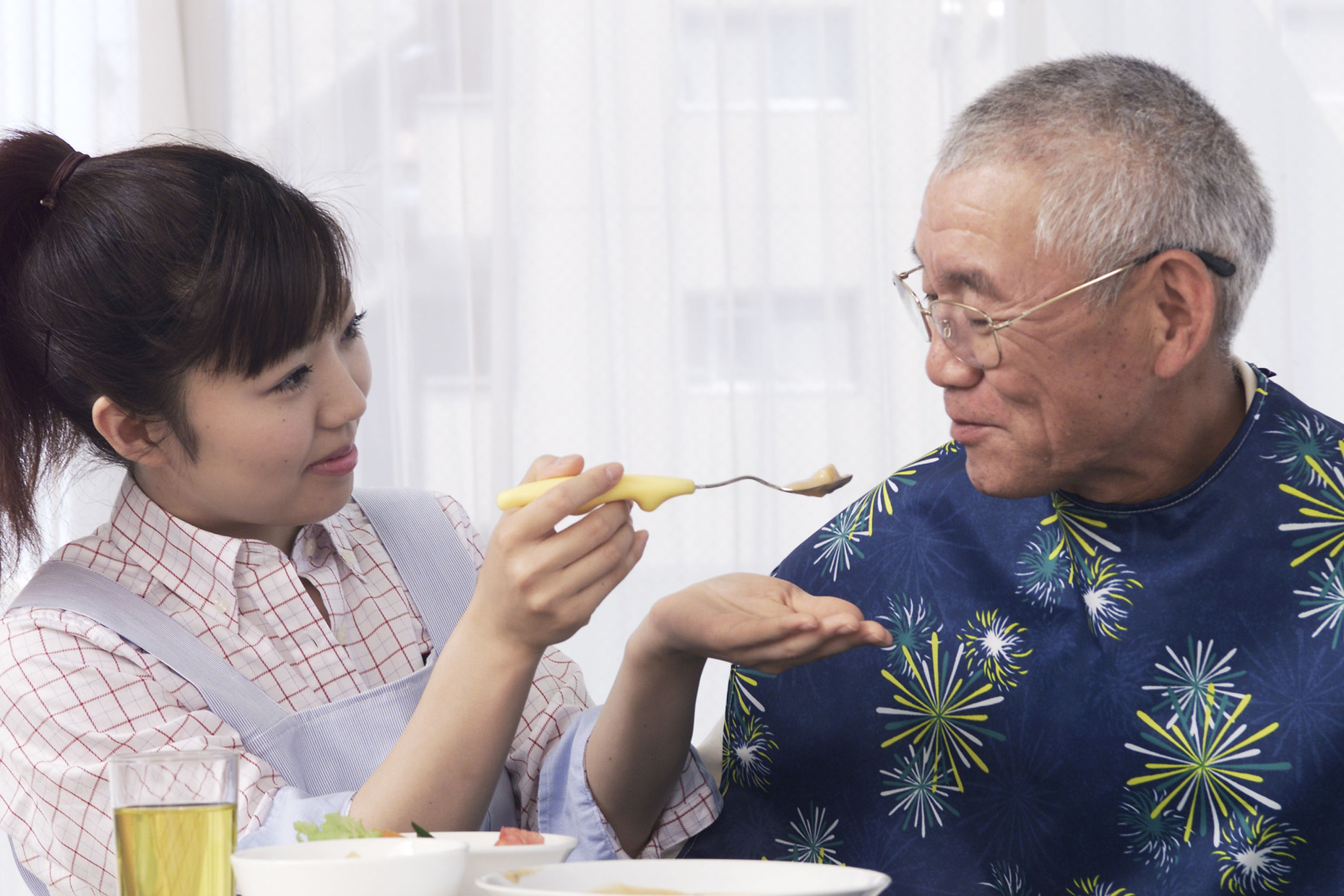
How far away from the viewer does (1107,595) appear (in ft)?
3.99

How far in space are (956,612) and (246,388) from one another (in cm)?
78

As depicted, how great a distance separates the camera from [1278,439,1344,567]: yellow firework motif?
3.72 feet

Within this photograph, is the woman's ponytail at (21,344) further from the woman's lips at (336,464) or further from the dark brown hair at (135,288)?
the woman's lips at (336,464)

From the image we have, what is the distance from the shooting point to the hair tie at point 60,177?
50.3 inches

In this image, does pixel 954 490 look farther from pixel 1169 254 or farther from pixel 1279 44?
pixel 1279 44

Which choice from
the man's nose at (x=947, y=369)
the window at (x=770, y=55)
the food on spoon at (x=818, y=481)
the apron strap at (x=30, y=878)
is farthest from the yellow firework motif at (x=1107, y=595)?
the window at (x=770, y=55)

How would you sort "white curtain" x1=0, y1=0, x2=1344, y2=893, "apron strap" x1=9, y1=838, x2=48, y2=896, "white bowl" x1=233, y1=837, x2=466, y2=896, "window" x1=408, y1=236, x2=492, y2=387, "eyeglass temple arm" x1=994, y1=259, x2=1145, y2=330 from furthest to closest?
"window" x1=408, y1=236, x2=492, y2=387 → "white curtain" x1=0, y1=0, x2=1344, y2=893 → "apron strap" x1=9, y1=838, x2=48, y2=896 → "eyeglass temple arm" x1=994, y1=259, x2=1145, y2=330 → "white bowl" x1=233, y1=837, x2=466, y2=896

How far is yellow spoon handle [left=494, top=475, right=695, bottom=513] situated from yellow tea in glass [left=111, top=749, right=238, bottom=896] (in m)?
0.33

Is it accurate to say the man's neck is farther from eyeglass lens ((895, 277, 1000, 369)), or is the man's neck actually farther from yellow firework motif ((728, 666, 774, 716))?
yellow firework motif ((728, 666, 774, 716))

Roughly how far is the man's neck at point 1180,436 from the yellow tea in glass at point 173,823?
86 cm

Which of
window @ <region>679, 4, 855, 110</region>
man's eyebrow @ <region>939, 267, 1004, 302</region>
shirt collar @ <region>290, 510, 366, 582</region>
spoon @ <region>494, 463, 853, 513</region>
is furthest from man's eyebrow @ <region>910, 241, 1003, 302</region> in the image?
window @ <region>679, 4, 855, 110</region>

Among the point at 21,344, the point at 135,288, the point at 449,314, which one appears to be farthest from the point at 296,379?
the point at 449,314

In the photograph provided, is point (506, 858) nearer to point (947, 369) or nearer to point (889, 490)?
point (947, 369)

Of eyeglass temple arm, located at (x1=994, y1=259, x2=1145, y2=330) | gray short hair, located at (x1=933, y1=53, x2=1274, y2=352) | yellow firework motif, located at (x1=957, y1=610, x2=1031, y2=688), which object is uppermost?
gray short hair, located at (x1=933, y1=53, x2=1274, y2=352)
